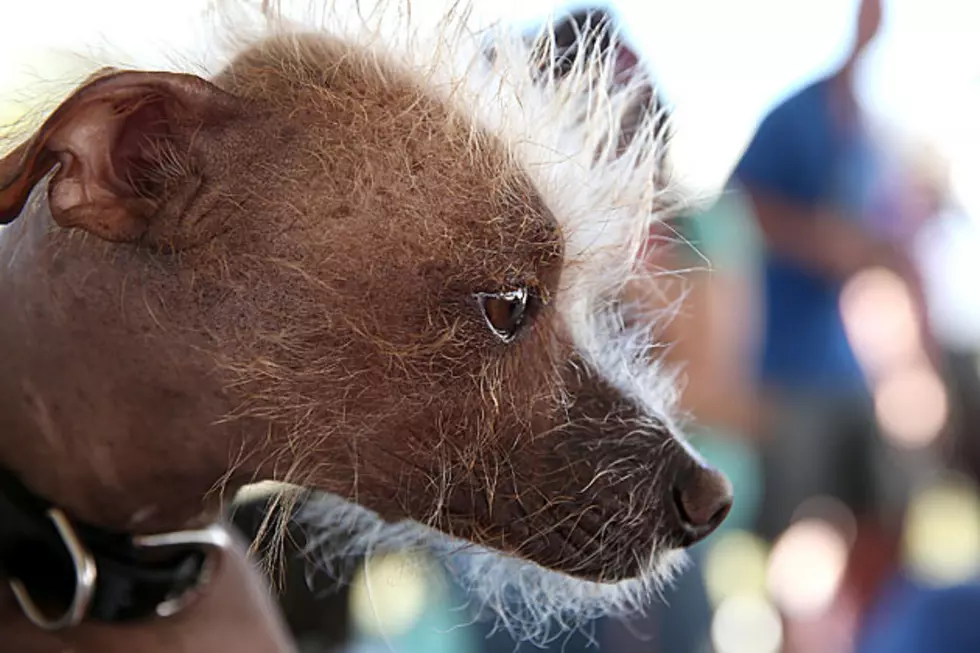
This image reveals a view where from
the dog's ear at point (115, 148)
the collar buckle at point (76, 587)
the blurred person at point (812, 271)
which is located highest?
the dog's ear at point (115, 148)

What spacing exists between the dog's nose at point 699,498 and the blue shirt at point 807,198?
1.77ft

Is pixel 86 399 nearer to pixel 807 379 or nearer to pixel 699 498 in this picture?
pixel 699 498

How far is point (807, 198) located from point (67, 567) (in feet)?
2.97

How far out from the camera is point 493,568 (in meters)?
0.53

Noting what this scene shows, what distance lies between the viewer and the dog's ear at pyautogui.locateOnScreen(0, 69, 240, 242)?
39 centimetres

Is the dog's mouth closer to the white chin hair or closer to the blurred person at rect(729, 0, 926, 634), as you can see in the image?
the white chin hair

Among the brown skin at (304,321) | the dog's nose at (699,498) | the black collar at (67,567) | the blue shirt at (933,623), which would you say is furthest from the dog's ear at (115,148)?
the blue shirt at (933,623)

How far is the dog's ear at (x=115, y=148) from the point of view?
39 centimetres

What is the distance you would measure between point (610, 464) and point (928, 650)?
70cm

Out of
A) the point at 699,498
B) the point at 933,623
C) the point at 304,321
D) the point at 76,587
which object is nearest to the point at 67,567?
the point at 76,587

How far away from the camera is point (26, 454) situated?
461 millimetres

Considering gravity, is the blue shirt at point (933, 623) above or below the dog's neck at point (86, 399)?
below

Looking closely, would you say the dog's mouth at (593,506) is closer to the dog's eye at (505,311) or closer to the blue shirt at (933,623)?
the dog's eye at (505,311)

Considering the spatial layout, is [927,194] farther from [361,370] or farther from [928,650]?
[361,370]
